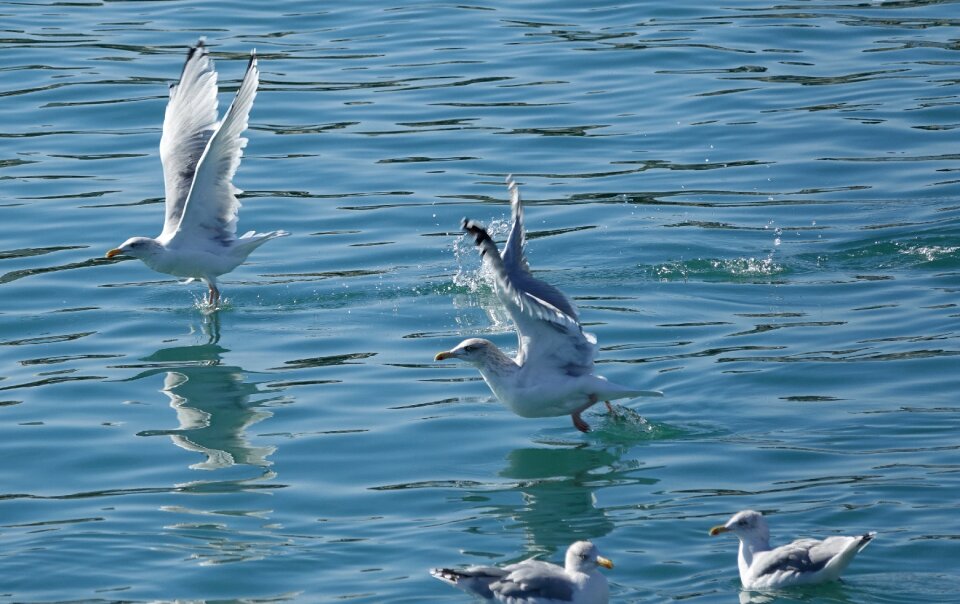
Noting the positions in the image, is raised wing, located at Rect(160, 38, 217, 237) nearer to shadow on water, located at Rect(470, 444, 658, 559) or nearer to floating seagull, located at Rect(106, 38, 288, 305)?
floating seagull, located at Rect(106, 38, 288, 305)

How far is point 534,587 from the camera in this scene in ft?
31.5

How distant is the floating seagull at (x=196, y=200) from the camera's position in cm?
1662

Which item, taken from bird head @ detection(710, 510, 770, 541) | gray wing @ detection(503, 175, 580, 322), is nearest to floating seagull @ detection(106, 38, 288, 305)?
gray wing @ detection(503, 175, 580, 322)

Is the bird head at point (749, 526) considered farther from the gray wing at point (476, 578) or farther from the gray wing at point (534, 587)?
the gray wing at point (476, 578)

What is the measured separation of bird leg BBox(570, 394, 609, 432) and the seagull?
316 centimetres

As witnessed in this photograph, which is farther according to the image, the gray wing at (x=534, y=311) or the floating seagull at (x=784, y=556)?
the gray wing at (x=534, y=311)

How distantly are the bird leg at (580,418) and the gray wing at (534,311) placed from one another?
224 mm

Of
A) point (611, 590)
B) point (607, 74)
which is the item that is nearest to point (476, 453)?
point (611, 590)

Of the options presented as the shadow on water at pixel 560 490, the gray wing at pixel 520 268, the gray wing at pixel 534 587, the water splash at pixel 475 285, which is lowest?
the shadow on water at pixel 560 490

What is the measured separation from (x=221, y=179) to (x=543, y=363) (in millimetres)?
5119

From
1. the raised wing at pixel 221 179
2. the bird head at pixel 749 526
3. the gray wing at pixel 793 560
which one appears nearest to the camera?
the gray wing at pixel 793 560

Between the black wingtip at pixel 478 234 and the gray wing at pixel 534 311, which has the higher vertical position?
the black wingtip at pixel 478 234

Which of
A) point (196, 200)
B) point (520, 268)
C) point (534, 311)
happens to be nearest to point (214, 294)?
point (196, 200)

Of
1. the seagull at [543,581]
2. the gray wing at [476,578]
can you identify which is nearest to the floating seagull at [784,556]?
the seagull at [543,581]
